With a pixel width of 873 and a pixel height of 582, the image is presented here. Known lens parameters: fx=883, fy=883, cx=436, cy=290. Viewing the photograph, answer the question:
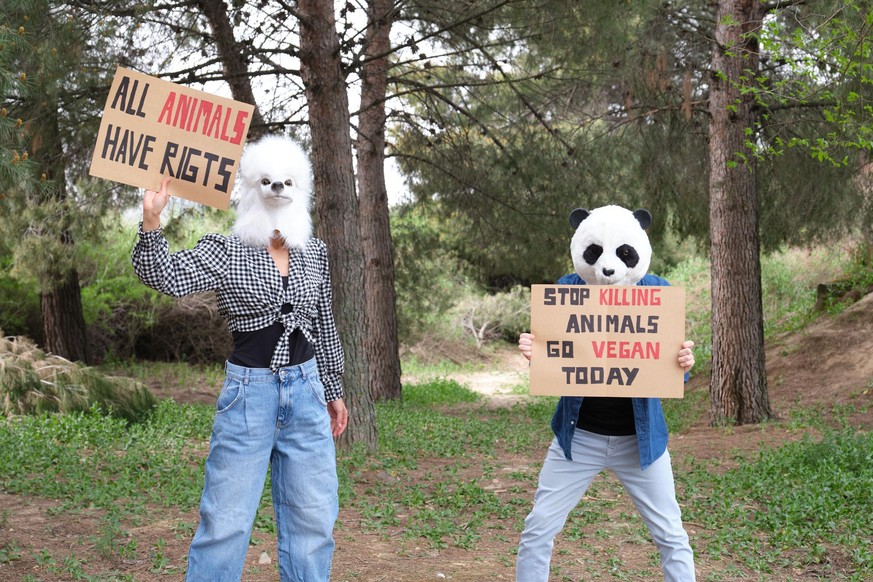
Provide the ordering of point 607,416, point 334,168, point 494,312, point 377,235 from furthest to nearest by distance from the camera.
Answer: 1. point 494,312
2. point 377,235
3. point 334,168
4. point 607,416

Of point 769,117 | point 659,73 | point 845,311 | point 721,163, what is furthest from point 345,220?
point 845,311

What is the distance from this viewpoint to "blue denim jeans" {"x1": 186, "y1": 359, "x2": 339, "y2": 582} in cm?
291

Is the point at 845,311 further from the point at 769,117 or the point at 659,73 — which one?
the point at 659,73

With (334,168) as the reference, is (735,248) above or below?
below

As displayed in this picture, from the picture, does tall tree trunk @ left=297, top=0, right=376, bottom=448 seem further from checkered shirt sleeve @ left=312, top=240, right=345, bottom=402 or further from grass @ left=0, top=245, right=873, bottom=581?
checkered shirt sleeve @ left=312, top=240, right=345, bottom=402

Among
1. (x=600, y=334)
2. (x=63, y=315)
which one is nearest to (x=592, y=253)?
(x=600, y=334)

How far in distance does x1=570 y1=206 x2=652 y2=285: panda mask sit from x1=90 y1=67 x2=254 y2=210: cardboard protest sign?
4.42 feet

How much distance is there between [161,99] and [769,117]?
7794 mm

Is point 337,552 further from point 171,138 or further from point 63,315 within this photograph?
point 63,315

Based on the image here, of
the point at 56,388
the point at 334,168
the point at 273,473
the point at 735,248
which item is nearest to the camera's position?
the point at 273,473

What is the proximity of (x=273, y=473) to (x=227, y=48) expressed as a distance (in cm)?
546

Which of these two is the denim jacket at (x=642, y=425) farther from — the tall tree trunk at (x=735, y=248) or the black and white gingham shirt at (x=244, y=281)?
the tall tree trunk at (x=735, y=248)

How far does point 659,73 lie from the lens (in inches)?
333

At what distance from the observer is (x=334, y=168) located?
689cm
